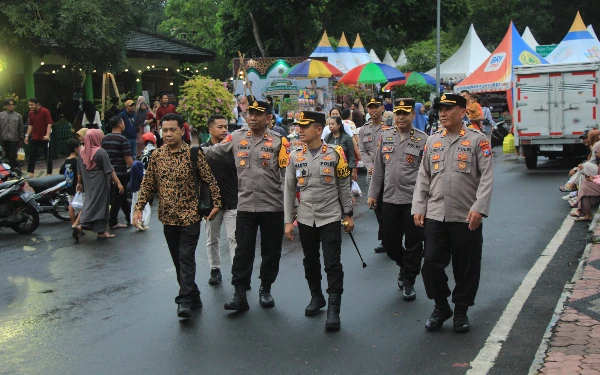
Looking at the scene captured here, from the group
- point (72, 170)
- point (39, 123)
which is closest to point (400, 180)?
point (72, 170)

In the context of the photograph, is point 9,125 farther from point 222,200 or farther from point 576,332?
point 576,332

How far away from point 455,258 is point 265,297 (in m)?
1.93

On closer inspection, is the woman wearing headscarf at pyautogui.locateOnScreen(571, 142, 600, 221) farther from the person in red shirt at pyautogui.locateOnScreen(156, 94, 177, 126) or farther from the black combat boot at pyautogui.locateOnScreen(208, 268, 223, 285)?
the person in red shirt at pyautogui.locateOnScreen(156, 94, 177, 126)

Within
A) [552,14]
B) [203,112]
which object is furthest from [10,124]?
[552,14]

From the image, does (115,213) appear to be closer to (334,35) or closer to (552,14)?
(334,35)

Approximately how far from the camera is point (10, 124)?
58.4 ft

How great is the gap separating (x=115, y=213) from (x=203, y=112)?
559 cm

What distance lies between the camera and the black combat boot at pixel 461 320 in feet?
21.2

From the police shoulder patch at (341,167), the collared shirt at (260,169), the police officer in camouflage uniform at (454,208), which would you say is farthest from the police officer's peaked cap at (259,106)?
the police officer in camouflage uniform at (454,208)

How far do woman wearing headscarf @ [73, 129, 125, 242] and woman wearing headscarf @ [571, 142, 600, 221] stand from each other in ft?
23.1

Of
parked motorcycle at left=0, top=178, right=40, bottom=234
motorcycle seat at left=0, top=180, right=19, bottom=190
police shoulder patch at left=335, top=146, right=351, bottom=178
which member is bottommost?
parked motorcycle at left=0, top=178, right=40, bottom=234

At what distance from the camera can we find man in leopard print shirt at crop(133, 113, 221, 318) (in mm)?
7117

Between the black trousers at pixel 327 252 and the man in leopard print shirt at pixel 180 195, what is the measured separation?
3.12 ft

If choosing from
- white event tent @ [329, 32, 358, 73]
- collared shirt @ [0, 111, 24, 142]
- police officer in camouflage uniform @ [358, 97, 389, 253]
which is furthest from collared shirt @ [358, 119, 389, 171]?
white event tent @ [329, 32, 358, 73]
